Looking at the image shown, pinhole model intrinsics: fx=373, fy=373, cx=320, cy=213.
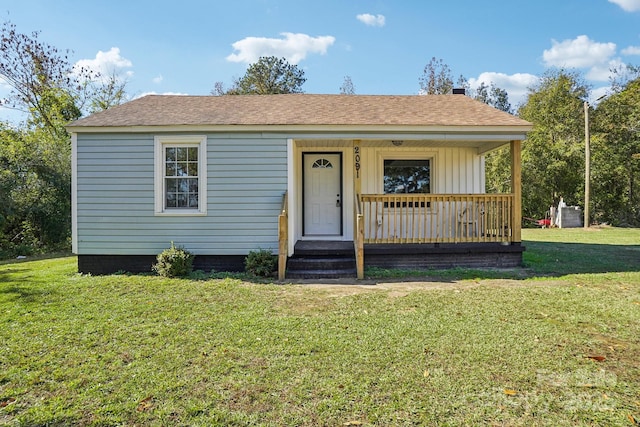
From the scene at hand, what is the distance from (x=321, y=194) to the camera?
29.8 feet

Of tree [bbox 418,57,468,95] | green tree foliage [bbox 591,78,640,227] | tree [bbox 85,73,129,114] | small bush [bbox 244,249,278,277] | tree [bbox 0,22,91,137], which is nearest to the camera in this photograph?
small bush [bbox 244,249,278,277]

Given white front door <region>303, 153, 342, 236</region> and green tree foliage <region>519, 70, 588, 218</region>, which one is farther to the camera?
green tree foliage <region>519, 70, 588, 218</region>

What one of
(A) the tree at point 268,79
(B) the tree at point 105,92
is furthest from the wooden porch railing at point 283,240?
(A) the tree at point 268,79

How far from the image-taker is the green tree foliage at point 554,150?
19984 millimetres

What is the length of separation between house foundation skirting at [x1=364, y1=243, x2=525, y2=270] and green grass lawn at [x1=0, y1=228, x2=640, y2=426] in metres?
1.71

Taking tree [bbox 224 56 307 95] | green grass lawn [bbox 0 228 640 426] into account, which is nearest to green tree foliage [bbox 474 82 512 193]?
tree [bbox 224 56 307 95]

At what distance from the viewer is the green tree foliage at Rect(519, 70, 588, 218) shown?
19984 mm

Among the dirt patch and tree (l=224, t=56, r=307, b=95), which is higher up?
tree (l=224, t=56, r=307, b=95)

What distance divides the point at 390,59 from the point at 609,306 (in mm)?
14190

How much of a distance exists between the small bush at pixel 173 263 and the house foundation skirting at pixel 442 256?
11.4ft

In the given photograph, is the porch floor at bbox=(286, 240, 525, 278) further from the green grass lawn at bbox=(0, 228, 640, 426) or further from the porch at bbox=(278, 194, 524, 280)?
the green grass lawn at bbox=(0, 228, 640, 426)

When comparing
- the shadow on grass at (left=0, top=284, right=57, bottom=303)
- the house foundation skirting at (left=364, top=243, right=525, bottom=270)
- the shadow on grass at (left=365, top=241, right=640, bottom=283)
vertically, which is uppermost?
the house foundation skirting at (left=364, top=243, right=525, bottom=270)

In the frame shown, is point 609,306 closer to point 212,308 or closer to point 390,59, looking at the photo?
point 212,308

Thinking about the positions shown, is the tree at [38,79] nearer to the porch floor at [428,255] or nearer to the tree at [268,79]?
the tree at [268,79]
